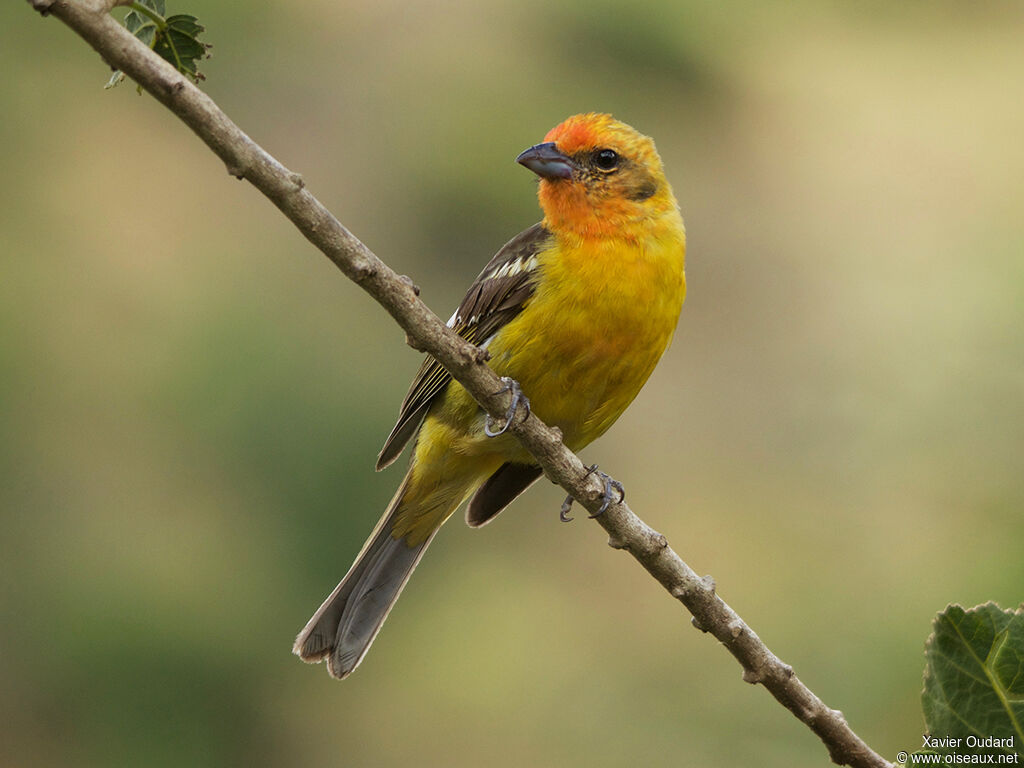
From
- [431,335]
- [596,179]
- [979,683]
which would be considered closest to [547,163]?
[596,179]

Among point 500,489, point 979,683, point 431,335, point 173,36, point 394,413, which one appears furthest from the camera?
point 394,413

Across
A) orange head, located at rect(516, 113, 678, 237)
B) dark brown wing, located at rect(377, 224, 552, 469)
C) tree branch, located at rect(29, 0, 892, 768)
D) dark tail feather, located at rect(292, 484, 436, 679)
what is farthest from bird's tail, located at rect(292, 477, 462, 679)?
tree branch, located at rect(29, 0, 892, 768)

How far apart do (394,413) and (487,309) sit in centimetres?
335

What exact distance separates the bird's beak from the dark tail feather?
1284mm

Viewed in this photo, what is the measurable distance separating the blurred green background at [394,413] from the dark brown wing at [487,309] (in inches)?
99.1

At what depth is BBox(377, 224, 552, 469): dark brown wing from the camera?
3730 millimetres

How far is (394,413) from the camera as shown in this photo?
7082 mm

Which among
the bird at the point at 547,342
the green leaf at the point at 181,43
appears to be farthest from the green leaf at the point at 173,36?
the bird at the point at 547,342

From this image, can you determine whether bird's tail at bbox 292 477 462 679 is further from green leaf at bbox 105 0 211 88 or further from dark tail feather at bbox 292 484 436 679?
green leaf at bbox 105 0 211 88

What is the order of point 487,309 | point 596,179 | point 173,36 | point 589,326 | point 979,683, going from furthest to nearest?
point 596,179, point 487,309, point 589,326, point 173,36, point 979,683

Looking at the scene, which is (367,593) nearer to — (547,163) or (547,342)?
(547,342)

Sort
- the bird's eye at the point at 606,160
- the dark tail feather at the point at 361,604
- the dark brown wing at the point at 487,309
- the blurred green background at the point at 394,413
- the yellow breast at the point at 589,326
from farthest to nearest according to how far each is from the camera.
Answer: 1. the blurred green background at the point at 394,413
2. the bird's eye at the point at 606,160
3. the dark tail feather at the point at 361,604
4. the dark brown wing at the point at 487,309
5. the yellow breast at the point at 589,326

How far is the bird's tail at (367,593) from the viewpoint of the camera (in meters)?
3.84

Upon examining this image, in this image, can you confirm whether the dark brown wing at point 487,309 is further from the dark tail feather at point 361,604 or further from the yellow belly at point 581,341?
the dark tail feather at point 361,604
